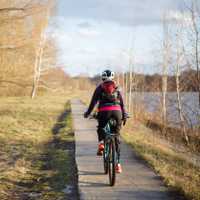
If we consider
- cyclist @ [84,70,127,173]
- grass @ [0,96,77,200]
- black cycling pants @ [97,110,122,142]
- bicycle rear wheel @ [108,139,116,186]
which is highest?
cyclist @ [84,70,127,173]

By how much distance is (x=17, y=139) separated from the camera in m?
15.2

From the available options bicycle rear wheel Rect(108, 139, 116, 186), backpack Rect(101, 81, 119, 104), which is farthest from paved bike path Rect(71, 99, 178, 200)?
backpack Rect(101, 81, 119, 104)

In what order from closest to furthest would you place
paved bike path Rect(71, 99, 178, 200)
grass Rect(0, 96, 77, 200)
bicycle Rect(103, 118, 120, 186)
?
paved bike path Rect(71, 99, 178, 200), bicycle Rect(103, 118, 120, 186), grass Rect(0, 96, 77, 200)

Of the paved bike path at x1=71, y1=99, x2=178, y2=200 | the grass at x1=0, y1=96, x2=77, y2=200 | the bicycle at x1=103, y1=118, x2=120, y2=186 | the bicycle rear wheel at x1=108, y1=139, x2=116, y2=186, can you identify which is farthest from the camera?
the grass at x1=0, y1=96, x2=77, y2=200

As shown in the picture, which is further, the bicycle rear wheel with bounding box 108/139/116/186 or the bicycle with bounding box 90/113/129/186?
A: the bicycle with bounding box 90/113/129/186

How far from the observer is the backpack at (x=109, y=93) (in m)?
8.02

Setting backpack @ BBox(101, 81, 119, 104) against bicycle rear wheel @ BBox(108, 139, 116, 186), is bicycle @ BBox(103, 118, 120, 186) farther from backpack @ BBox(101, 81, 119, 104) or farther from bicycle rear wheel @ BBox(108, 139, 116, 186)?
backpack @ BBox(101, 81, 119, 104)

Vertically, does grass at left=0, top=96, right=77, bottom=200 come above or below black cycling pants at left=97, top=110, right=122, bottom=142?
below

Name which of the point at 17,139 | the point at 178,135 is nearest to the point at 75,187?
the point at 17,139

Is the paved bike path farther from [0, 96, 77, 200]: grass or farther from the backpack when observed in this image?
the backpack

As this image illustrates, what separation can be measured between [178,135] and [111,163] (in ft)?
39.4

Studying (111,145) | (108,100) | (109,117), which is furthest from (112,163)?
(108,100)

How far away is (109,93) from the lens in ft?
26.4

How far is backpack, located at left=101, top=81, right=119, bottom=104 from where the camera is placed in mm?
8023
